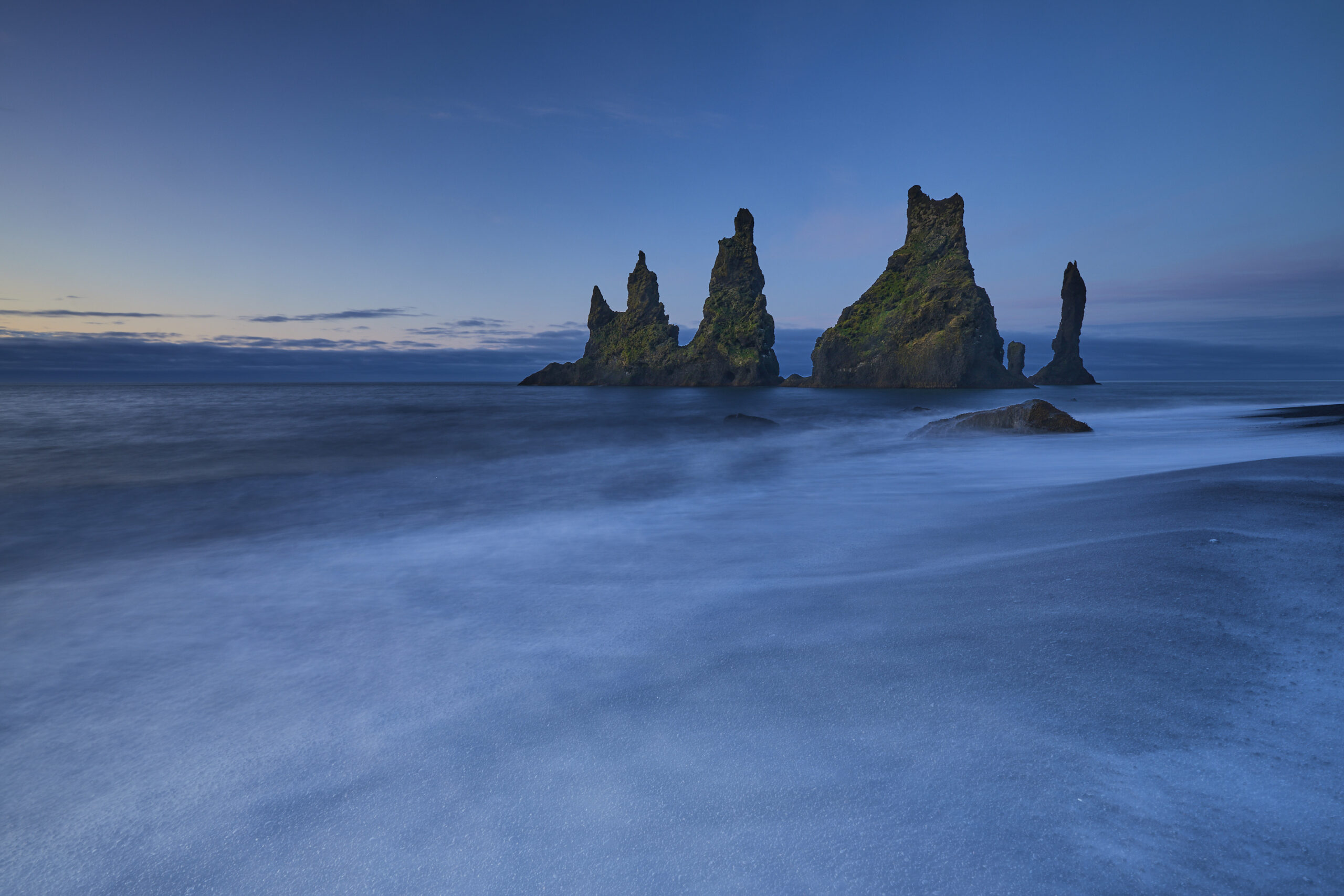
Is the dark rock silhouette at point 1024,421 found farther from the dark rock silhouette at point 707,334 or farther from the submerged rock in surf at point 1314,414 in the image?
the dark rock silhouette at point 707,334

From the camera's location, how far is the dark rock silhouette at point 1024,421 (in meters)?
12.9

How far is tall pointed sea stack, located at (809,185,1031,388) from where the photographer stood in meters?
84.2

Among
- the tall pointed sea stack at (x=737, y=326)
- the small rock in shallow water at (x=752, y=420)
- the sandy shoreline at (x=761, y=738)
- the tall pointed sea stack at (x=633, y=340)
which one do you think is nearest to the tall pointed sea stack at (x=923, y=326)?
the tall pointed sea stack at (x=737, y=326)

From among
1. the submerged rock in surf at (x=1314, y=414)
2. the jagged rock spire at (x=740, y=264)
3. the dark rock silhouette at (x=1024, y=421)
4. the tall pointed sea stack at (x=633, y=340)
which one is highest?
the jagged rock spire at (x=740, y=264)

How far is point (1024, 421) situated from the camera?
12.9m

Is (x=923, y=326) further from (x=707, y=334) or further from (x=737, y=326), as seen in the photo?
(x=707, y=334)

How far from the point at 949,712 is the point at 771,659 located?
2.50 feet

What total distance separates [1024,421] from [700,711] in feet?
42.8

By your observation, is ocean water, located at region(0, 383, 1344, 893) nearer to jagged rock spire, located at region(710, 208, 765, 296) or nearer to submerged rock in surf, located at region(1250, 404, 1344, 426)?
submerged rock in surf, located at region(1250, 404, 1344, 426)

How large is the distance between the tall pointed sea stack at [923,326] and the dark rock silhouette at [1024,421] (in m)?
76.9

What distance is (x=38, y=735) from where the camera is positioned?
2.45 m

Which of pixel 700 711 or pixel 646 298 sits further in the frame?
pixel 646 298

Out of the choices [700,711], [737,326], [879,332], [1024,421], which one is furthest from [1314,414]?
[737,326]

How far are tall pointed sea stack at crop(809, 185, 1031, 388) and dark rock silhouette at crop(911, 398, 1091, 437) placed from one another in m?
76.9
